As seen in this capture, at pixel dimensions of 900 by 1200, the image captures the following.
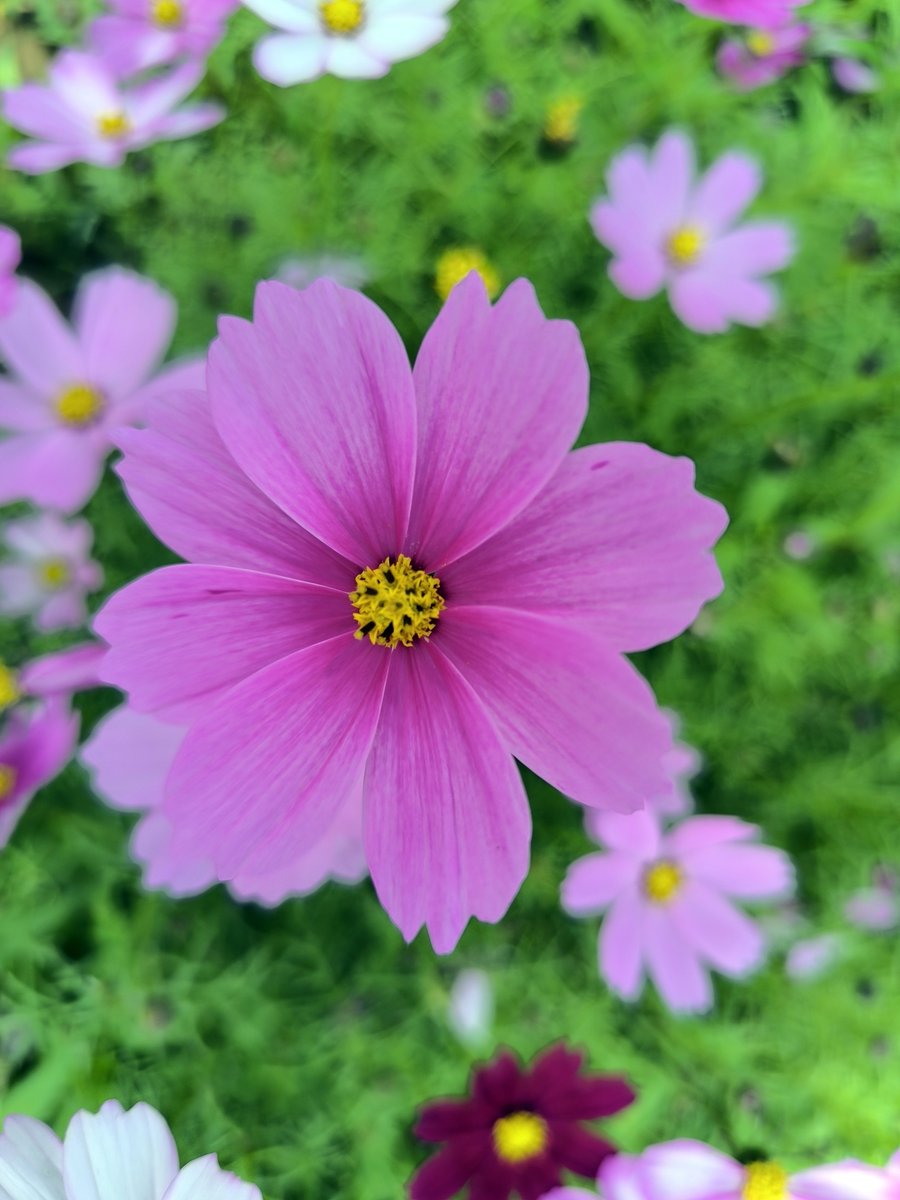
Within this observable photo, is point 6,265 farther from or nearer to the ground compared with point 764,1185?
farther from the ground

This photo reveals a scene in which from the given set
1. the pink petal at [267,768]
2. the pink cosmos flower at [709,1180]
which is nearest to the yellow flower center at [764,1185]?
the pink cosmos flower at [709,1180]

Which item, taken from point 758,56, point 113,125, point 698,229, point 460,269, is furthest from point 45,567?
point 758,56

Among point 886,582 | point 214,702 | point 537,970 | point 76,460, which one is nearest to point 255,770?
point 214,702

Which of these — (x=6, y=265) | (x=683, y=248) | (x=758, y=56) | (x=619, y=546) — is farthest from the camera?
(x=683, y=248)

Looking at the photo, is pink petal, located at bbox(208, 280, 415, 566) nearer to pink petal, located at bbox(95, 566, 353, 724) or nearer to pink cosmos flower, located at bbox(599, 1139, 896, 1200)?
pink petal, located at bbox(95, 566, 353, 724)

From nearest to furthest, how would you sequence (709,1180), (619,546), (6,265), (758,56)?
(619,546)
(6,265)
(709,1180)
(758,56)

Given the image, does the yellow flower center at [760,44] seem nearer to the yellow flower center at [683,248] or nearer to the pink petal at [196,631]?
the yellow flower center at [683,248]

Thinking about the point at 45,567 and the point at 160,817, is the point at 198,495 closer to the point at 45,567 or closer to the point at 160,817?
the point at 160,817
